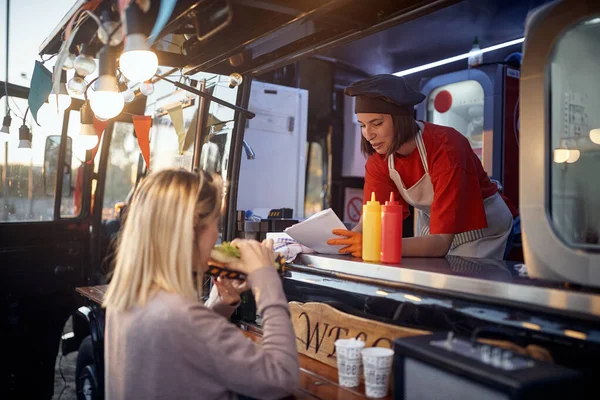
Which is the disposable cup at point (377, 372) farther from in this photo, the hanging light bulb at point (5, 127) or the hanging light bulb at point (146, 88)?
the hanging light bulb at point (5, 127)

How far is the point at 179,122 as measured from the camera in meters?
3.76

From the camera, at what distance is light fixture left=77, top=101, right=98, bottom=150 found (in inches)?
121

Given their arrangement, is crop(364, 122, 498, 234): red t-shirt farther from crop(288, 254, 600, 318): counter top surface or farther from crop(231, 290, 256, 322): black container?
crop(231, 290, 256, 322): black container

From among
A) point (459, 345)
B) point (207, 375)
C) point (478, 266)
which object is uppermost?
point (478, 266)

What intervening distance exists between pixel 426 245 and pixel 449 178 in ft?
0.98

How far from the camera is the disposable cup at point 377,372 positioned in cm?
149

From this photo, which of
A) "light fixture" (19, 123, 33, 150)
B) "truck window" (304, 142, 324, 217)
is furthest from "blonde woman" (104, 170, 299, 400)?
"truck window" (304, 142, 324, 217)

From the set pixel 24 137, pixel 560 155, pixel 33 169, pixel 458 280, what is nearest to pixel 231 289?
pixel 458 280

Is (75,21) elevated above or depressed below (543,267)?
above

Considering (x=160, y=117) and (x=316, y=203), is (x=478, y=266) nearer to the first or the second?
(x=160, y=117)

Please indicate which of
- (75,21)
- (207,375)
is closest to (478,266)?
(207,375)

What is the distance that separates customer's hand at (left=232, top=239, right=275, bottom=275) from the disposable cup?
0.40 metres

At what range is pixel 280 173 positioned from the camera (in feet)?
14.2

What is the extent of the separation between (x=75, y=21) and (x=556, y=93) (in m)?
2.29
